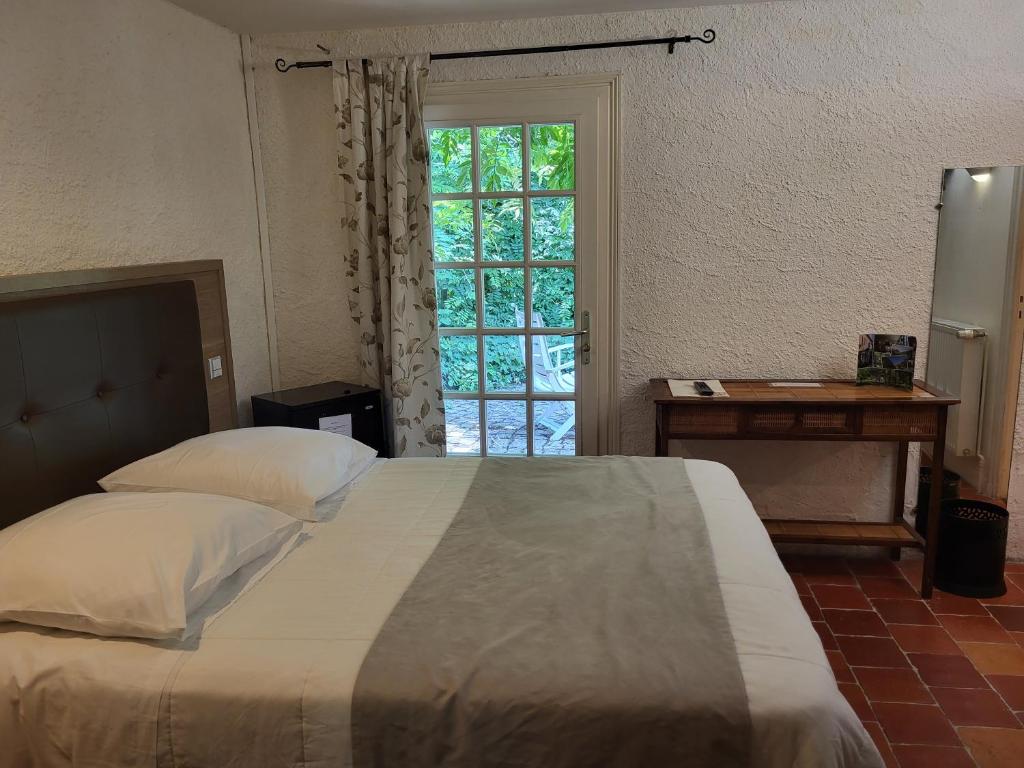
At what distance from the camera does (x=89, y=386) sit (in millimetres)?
2150

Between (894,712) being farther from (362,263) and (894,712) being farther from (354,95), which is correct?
(354,95)

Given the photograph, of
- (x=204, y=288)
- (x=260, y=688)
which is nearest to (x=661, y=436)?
(x=204, y=288)

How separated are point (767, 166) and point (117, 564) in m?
2.66

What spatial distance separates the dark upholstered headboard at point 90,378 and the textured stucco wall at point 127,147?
0.47ft

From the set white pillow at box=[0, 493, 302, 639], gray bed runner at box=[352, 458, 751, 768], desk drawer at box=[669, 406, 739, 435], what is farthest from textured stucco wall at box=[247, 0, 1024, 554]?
white pillow at box=[0, 493, 302, 639]

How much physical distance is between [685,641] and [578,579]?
326 millimetres

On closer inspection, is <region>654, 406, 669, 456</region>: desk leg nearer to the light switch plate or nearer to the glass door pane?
the glass door pane

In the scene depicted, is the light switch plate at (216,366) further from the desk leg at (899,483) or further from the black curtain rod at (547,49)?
the desk leg at (899,483)

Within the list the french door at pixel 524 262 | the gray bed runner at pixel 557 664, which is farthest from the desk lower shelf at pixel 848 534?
the gray bed runner at pixel 557 664

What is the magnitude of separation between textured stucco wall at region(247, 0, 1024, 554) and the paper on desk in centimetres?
9

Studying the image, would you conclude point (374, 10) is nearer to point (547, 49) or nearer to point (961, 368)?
point (547, 49)

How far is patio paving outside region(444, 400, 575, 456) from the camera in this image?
342 cm

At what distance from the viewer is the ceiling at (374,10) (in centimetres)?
284

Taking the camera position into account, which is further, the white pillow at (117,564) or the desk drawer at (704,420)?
the desk drawer at (704,420)
